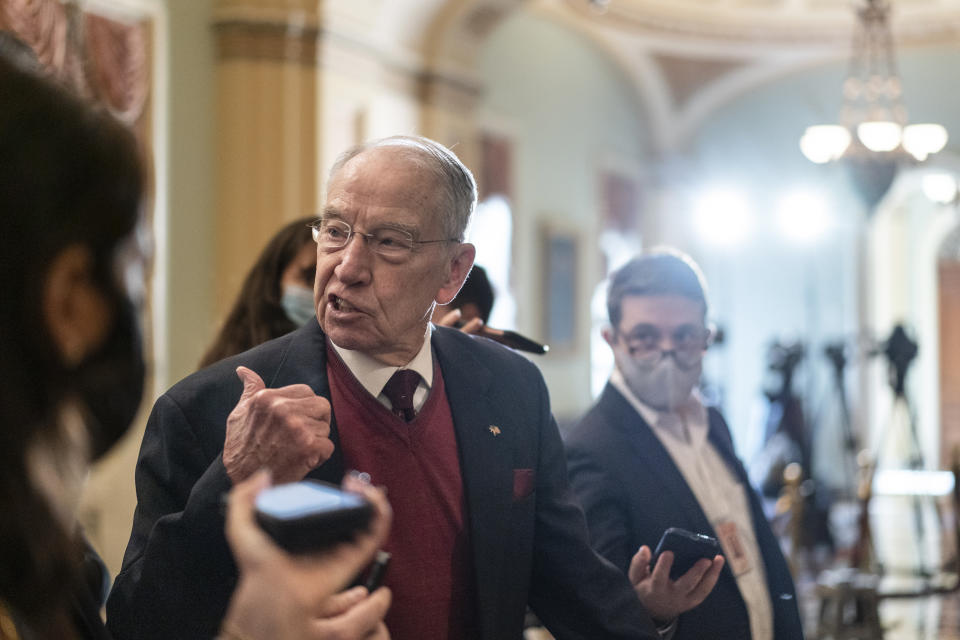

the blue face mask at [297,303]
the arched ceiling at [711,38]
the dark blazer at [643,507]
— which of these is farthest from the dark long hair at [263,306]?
the arched ceiling at [711,38]

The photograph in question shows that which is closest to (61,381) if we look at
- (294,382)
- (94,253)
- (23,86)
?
(94,253)

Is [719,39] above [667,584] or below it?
above

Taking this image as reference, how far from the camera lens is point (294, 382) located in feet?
6.78

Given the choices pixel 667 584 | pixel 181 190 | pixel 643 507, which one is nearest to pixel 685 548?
pixel 667 584

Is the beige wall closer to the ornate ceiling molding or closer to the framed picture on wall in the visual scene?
the framed picture on wall

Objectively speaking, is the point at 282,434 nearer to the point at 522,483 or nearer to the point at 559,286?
the point at 522,483

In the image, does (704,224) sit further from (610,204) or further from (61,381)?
(61,381)

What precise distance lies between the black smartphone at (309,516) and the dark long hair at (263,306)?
1.85 m

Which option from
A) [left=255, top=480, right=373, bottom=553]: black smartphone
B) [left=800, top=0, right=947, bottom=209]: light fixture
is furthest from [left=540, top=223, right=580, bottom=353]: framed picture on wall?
[left=255, top=480, right=373, bottom=553]: black smartphone

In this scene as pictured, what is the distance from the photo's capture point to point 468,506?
6.87 feet

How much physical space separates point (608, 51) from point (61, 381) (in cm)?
1364

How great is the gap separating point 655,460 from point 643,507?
0.46ft

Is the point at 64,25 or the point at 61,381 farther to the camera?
the point at 64,25

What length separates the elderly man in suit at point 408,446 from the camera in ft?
6.04
